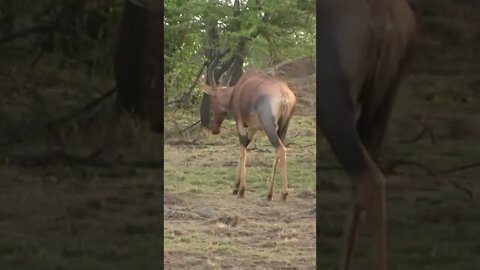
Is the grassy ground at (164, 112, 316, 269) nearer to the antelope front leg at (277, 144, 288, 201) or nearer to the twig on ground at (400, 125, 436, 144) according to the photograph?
the antelope front leg at (277, 144, 288, 201)

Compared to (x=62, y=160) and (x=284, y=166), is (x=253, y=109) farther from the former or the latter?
(x=62, y=160)

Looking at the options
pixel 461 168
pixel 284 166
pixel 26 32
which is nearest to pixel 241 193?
pixel 284 166

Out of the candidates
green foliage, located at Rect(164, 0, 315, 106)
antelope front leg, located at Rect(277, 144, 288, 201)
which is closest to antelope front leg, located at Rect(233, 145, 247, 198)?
antelope front leg, located at Rect(277, 144, 288, 201)

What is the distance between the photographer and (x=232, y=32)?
3.66 metres

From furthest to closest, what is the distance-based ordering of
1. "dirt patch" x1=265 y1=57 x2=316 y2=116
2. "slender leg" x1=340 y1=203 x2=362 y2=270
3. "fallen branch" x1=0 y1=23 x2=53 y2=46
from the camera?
"dirt patch" x1=265 y1=57 x2=316 y2=116 → "slender leg" x1=340 y1=203 x2=362 y2=270 → "fallen branch" x1=0 y1=23 x2=53 y2=46

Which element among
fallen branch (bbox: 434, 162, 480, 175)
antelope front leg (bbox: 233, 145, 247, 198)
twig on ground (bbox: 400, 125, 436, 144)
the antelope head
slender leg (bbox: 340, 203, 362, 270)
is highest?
the antelope head

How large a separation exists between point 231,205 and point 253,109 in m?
0.55

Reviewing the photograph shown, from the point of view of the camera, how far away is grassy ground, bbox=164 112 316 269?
360 centimetres

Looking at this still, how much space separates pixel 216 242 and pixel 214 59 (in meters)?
0.98

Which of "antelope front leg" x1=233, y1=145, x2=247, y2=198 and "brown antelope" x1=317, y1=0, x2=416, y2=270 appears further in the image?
"antelope front leg" x1=233, y1=145, x2=247, y2=198

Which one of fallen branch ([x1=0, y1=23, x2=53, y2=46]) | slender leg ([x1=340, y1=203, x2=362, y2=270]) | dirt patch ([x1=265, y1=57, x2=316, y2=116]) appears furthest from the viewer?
dirt patch ([x1=265, y1=57, x2=316, y2=116])

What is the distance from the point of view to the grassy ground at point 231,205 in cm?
360

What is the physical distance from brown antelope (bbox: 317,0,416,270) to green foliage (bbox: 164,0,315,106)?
20 cm

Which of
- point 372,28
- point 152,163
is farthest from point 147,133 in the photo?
point 372,28
